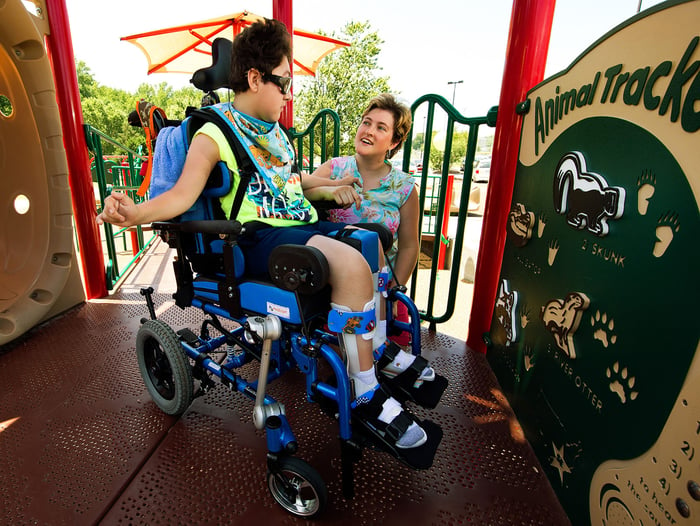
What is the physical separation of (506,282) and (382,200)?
772mm

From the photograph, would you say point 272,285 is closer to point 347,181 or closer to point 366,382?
point 366,382

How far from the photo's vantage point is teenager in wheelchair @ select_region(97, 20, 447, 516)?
45.5 inches

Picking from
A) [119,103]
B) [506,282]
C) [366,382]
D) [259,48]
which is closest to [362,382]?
[366,382]

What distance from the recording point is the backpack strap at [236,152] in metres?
1.36

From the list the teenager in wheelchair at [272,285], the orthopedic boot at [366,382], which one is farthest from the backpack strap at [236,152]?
the orthopedic boot at [366,382]

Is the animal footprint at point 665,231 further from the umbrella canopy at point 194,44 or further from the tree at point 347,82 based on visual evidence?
the tree at point 347,82

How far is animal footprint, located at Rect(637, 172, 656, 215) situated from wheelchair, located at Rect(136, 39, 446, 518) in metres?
0.81

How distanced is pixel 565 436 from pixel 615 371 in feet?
1.20

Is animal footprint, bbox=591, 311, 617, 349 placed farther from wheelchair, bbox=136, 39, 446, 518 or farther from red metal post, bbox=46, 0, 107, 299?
red metal post, bbox=46, 0, 107, 299

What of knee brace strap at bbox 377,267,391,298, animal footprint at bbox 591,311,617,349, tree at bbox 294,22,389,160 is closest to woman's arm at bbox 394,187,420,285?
knee brace strap at bbox 377,267,391,298

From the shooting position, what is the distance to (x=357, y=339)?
1254 mm

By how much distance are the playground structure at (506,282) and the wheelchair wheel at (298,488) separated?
499mm

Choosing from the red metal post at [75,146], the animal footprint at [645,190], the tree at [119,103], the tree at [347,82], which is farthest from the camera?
the tree at [119,103]

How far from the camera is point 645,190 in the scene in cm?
93
